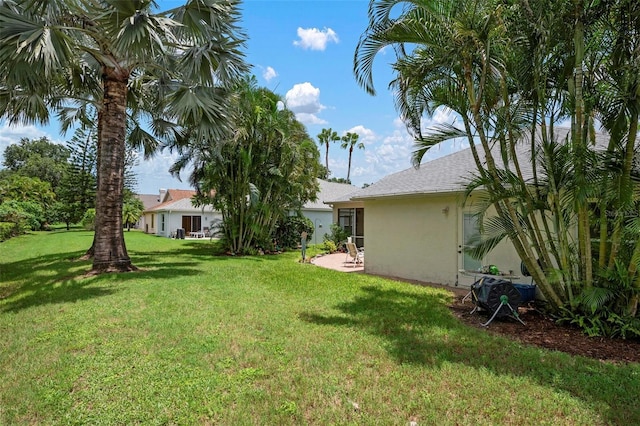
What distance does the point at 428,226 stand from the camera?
1102cm

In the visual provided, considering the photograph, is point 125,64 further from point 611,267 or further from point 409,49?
point 611,267

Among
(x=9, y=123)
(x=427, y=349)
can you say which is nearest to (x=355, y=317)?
(x=427, y=349)

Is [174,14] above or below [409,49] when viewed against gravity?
above

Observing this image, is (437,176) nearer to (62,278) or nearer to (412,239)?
(412,239)

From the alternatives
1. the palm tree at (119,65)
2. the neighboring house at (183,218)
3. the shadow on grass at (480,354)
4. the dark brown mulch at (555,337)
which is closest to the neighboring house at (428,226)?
the dark brown mulch at (555,337)

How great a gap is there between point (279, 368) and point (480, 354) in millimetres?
2653

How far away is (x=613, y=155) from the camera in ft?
18.0

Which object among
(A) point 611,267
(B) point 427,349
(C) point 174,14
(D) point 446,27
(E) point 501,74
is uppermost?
(C) point 174,14

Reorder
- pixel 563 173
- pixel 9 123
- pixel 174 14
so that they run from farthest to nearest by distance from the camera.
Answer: pixel 9 123 → pixel 174 14 → pixel 563 173

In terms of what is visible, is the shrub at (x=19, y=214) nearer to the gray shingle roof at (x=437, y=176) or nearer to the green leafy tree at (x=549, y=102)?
the gray shingle roof at (x=437, y=176)

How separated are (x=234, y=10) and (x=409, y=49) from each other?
6.15 meters

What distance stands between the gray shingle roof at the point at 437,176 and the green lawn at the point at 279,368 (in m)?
3.99

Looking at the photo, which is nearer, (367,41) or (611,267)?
(611,267)

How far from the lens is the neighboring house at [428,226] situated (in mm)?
10070
